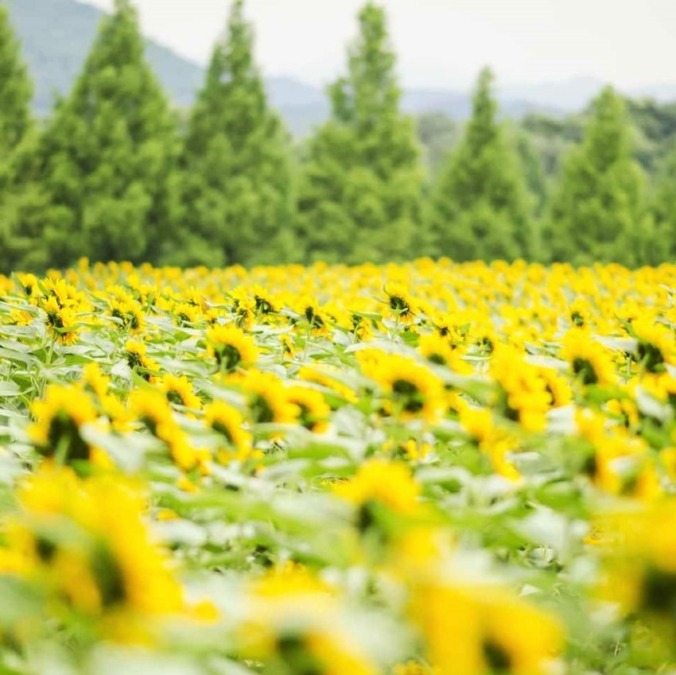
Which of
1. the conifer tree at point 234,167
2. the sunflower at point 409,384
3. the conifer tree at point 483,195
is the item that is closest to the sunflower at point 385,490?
the sunflower at point 409,384

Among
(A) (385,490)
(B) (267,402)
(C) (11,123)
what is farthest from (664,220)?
(A) (385,490)

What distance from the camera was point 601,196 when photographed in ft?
55.4

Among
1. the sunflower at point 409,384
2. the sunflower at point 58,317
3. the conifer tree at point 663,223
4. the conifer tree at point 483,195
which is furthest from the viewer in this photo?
the conifer tree at point 663,223

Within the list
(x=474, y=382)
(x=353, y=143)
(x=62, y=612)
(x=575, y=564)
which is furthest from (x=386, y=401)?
(x=353, y=143)

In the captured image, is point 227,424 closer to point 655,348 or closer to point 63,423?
point 63,423

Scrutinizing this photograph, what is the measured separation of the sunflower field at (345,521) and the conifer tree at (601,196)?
15163 mm

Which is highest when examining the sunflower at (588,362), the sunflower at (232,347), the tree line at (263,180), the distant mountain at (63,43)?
the distant mountain at (63,43)

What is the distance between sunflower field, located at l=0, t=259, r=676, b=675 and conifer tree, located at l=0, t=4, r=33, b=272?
1225cm

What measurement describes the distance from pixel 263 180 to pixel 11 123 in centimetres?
433

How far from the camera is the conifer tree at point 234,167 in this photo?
48.3 ft

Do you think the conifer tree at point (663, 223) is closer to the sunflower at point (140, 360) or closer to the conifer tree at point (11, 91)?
the conifer tree at point (11, 91)

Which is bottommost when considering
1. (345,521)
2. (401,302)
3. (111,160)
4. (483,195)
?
(345,521)

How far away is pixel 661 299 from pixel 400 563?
4224 mm

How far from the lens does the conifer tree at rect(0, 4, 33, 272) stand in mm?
13633
